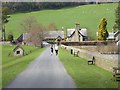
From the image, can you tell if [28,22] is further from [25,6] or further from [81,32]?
[25,6]

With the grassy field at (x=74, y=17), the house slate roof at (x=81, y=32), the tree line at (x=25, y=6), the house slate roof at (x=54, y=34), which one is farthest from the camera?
the house slate roof at (x=54, y=34)

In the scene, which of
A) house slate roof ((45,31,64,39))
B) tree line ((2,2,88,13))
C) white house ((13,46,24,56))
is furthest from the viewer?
house slate roof ((45,31,64,39))

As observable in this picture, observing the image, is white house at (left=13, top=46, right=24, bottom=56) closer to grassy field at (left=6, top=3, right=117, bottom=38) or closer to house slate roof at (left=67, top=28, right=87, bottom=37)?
house slate roof at (left=67, top=28, right=87, bottom=37)

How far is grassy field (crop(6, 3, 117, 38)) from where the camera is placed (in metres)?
97.0

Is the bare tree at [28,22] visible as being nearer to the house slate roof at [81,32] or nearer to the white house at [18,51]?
the house slate roof at [81,32]

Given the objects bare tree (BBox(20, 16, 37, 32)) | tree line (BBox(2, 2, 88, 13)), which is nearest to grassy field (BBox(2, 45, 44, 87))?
tree line (BBox(2, 2, 88, 13))

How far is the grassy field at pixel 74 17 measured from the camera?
318 ft

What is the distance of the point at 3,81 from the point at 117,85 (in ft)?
17.9

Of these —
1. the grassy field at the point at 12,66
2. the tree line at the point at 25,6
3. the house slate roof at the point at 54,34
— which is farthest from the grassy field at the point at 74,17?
the grassy field at the point at 12,66

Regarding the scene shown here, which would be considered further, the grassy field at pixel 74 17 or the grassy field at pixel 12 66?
the grassy field at pixel 74 17

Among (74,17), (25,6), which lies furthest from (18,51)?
(74,17)

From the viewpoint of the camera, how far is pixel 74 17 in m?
108

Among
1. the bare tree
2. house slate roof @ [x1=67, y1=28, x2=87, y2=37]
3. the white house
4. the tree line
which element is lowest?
the white house

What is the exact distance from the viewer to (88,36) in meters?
93.1
